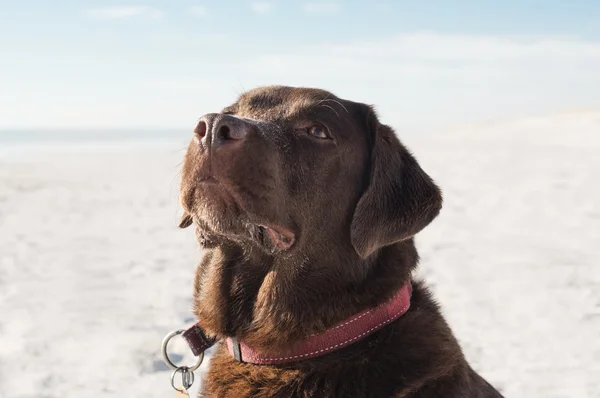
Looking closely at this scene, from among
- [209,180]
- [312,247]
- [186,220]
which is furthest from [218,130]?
[186,220]

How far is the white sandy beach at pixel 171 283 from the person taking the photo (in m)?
5.70

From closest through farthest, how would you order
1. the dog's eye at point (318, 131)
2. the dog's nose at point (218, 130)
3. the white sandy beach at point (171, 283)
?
the dog's nose at point (218, 130)
the dog's eye at point (318, 131)
the white sandy beach at point (171, 283)

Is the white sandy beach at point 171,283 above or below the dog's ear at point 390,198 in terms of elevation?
below

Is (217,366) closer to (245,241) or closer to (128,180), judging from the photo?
(245,241)

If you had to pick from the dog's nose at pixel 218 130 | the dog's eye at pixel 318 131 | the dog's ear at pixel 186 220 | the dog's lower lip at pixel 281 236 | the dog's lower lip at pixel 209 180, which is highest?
the dog's nose at pixel 218 130

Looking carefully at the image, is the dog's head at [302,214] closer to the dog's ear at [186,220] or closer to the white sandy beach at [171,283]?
the dog's ear at [186,220]

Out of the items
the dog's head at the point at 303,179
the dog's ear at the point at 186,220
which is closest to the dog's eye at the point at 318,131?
the dog's head at the point at 303,179

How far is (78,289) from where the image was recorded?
8031 mm

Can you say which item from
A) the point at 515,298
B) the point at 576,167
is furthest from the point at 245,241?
the point at 576,167

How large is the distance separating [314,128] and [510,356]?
3436 millimetres

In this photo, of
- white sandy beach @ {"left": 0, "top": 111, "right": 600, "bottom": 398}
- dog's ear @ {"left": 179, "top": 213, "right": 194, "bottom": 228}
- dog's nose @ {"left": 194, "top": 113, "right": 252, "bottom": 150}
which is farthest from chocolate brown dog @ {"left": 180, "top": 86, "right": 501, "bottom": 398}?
white sandy beach @ {"left": 0, "top": 111, "right": 600, "bottom": 398}

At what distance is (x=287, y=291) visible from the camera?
11.7 ft

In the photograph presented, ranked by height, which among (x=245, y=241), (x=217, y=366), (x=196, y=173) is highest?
(x=196, y=173)

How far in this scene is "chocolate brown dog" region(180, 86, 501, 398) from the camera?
328 centimetres
